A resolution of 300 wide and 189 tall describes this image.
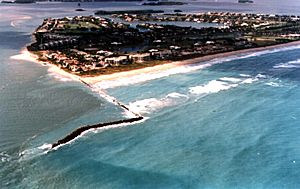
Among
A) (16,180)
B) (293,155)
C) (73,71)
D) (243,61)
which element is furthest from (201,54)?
(16,180)

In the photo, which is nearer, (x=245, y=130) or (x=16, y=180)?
(x=16, y=180)

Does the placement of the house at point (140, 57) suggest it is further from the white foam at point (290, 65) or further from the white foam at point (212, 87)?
the white foam at point (290, 65)

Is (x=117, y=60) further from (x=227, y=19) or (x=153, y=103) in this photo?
Answer: (x=227, y=19)

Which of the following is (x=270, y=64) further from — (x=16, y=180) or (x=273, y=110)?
(x=16, y=180)

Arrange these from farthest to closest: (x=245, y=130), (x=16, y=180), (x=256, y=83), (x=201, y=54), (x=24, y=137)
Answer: (x=201, y=54) → (x=256, y=83) → (x=245, y=130) → (x=24, y=137) → (x=16, y=180)

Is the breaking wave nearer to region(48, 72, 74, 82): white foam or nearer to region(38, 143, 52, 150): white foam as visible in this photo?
region(48, 72, 74, 82): white foam

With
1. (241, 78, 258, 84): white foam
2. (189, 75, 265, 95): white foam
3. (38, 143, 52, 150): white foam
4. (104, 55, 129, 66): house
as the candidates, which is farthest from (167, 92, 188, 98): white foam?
(38, 143, 52, 150): white foam

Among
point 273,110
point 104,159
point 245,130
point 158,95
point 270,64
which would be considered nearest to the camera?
point 104,159

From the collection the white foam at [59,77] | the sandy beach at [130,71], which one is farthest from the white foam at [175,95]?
the white foam at [59,77]
